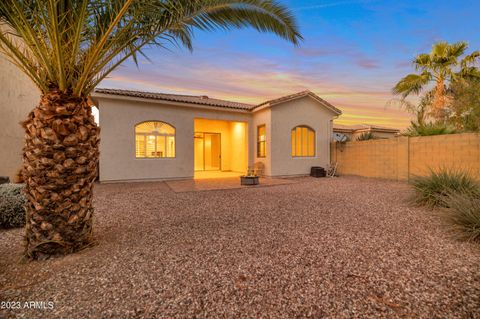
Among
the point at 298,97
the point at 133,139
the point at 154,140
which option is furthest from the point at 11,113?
the point at 298,97

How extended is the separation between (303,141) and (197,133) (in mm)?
8123

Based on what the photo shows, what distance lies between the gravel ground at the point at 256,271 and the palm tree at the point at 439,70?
12.5 meters

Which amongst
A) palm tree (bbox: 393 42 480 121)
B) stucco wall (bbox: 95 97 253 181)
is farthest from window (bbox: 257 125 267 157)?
palm tree (bbox: 393 42 480 121)

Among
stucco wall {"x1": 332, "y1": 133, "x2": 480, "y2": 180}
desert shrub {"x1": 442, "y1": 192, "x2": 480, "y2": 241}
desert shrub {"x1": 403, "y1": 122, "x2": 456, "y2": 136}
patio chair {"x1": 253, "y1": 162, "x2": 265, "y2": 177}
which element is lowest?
desert shrub {"x1": 442, "y1": 192, "x2": 480, "y2": 241}

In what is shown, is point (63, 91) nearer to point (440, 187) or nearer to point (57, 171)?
point (57, 171)

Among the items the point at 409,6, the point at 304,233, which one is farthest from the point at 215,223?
the point at 409,6

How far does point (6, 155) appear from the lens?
Result: 8.20 m

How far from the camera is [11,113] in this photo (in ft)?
28.3

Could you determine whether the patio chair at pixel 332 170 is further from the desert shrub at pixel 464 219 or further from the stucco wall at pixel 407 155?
the desert shrub at pixel 464 219

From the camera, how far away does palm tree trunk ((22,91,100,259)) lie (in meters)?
2.97

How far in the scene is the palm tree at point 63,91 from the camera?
117 inches

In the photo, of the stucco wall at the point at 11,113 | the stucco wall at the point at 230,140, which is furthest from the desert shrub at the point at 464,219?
the stucco wall at the point at 11,113

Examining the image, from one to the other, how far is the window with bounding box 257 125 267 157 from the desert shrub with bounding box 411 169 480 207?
27.2 feet

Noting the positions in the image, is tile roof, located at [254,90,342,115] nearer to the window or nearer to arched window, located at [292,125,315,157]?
the window
